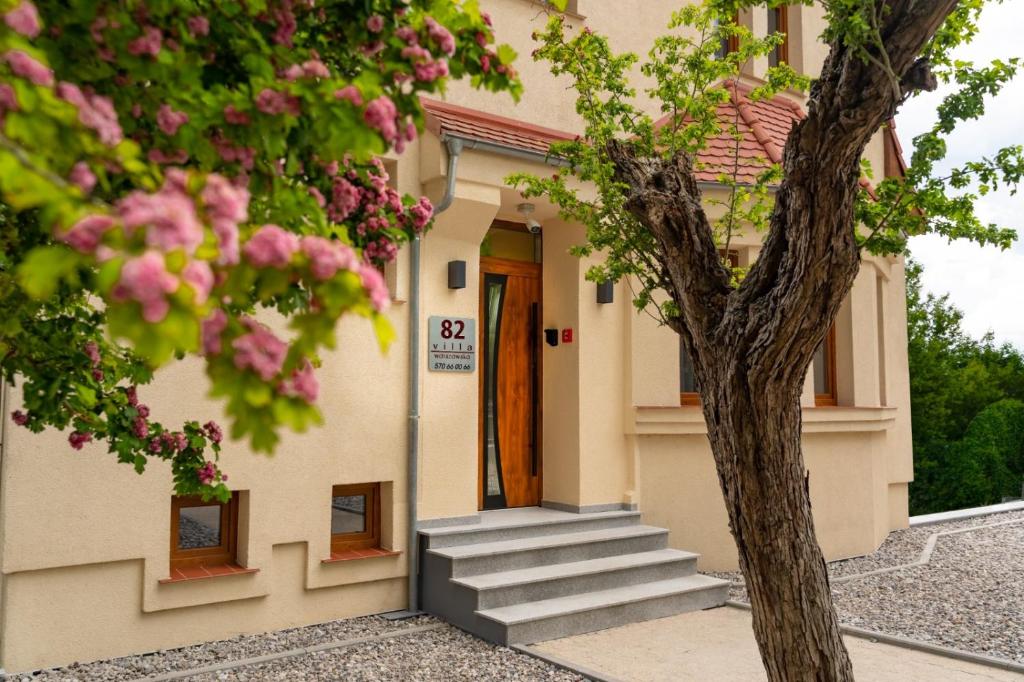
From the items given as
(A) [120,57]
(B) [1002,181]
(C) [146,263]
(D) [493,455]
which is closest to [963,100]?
(B) [1002,181]

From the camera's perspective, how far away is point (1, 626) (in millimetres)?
5355

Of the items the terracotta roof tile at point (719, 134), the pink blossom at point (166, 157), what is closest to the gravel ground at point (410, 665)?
the terracotta roof tile at point (719, 134)

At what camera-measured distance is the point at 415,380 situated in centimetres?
720

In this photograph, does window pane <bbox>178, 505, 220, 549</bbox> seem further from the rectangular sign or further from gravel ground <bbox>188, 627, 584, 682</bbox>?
the rectangular sign

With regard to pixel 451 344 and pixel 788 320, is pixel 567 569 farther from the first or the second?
pixel 788 320

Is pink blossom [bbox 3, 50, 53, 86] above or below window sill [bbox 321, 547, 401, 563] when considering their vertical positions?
above

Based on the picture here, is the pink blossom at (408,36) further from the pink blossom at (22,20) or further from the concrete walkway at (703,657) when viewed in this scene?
the concrete walkway at (703,657)

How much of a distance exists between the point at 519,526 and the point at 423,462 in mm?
1071

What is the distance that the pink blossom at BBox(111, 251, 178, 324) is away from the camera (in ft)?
3.53

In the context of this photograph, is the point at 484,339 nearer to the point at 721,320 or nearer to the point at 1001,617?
the point at 721,320

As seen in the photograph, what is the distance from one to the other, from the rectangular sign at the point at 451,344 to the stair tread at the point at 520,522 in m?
1.39

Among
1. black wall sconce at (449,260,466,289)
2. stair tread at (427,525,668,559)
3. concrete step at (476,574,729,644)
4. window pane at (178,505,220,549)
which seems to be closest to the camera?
concrete step at (476,574,729,644)

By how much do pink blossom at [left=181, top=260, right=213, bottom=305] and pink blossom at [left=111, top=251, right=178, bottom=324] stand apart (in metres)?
0.02

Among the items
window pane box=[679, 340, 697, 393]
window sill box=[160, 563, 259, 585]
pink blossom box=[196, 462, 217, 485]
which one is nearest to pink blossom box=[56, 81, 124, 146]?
pink blossom box=[196, 462, 217, 485]
